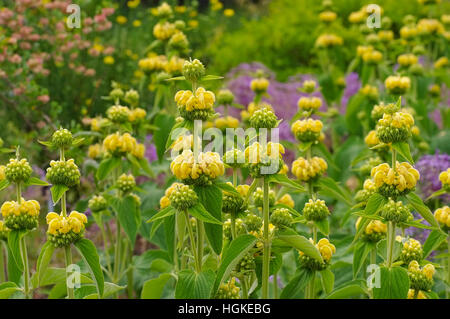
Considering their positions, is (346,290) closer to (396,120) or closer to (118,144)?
(396,120)

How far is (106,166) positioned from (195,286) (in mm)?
738

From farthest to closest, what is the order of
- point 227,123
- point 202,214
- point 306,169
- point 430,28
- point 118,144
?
point 430,28 → point 227,123 → point 118,144 → point 306,169 → point 202,214

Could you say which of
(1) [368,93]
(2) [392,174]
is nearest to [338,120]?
(1) [368,93]

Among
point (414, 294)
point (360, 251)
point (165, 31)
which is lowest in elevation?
point (414, 294)

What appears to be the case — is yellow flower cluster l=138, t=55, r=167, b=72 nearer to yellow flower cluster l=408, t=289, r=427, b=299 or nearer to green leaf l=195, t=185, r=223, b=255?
green leaf l=195, t=185, r=223, b=255

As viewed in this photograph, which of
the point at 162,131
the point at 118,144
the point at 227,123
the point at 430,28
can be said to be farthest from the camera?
the point at 430,28

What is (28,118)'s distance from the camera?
312 cm

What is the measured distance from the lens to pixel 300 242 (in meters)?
1.31

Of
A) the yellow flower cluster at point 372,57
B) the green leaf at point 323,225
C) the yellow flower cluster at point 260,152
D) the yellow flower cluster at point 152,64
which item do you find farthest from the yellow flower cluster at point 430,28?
the yellow flower cluster at point 260,152

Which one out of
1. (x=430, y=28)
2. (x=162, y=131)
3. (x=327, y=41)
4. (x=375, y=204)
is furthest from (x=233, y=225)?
(x=430, y=28)

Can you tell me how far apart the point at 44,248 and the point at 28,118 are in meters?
1.91

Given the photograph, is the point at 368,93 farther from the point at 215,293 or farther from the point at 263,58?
the point at 263,58

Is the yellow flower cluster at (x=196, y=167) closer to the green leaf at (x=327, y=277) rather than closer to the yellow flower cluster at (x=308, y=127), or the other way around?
the green leaf at (x=327, y=277)

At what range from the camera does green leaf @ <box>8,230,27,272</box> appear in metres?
1.39
